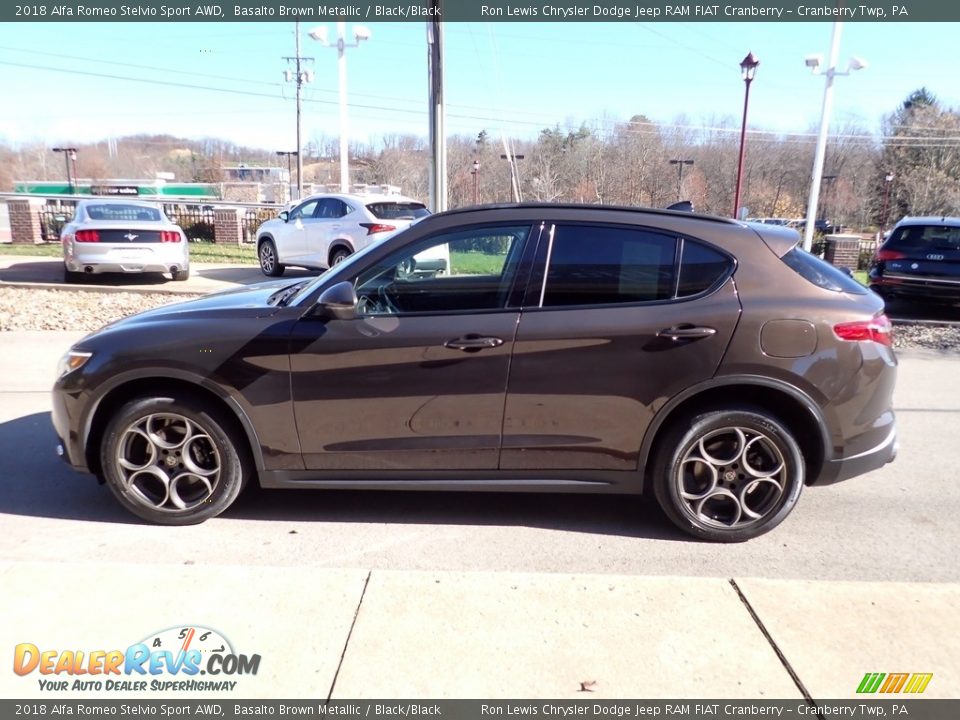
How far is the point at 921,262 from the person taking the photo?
1068 centimetres

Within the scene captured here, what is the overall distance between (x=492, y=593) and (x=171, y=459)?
1912 millimetres

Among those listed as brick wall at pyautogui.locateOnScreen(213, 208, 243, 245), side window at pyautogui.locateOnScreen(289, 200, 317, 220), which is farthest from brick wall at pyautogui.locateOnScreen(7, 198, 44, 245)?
side window at pyautogui.locateOnScreen(289, 200, 317, 220)

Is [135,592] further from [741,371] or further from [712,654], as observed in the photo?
[741,371]

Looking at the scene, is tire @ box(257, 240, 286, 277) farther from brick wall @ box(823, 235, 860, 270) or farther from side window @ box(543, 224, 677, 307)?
brick wall @ box(823, 235, 860, 270)

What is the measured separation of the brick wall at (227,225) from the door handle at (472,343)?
21123 mm

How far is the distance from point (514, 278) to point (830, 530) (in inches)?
88.9

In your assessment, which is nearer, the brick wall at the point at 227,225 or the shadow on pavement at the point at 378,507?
the shadow on pavement at the point at 378,507

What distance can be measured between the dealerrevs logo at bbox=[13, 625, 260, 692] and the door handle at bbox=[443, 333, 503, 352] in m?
1.66

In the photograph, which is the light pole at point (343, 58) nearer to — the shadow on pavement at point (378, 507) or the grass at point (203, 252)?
the grass at point (203, 252)

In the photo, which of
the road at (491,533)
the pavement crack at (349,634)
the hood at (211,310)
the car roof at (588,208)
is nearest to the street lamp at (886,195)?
the road at (491,533)

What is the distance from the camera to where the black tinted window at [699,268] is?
3.65m
